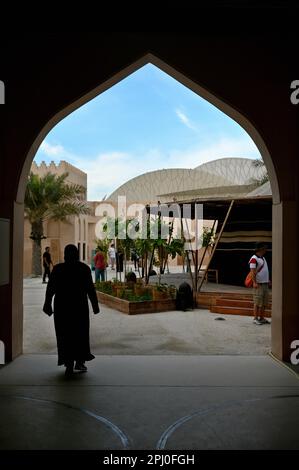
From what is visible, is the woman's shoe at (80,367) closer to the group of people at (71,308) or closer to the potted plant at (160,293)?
the group of people at (71,308)

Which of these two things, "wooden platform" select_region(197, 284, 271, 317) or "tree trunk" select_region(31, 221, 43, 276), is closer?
"wooden platform" select_region(197, 284, 271, 317)

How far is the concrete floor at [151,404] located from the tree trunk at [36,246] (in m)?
16.3

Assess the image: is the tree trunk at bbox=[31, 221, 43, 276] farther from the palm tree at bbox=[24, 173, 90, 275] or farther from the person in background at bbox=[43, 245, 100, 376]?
the person in background at bbox=[43, 245, 100, 376]

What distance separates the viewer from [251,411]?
160 inches

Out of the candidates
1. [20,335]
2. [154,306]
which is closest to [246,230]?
[154,306]

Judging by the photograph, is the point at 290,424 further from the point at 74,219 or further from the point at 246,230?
the point at 74,219

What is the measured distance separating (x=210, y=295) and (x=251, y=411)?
288 inches

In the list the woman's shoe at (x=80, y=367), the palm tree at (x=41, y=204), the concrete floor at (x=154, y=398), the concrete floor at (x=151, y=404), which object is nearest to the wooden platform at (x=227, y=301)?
the concrete floor at (x=154, y=398)

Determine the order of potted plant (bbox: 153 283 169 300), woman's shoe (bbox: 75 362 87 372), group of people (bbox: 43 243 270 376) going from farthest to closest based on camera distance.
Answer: potted plant (bbox: 153 283 169 300)
woman's shoe (bbox: 75 362 87 372)
group of people (bbox: 43 243 270 376)

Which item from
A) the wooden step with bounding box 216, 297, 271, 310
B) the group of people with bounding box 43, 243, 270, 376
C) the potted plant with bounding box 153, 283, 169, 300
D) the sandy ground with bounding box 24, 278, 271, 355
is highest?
the group of people with bounding box 43, 243, 270, 376

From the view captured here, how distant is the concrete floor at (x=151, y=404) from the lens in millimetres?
3441

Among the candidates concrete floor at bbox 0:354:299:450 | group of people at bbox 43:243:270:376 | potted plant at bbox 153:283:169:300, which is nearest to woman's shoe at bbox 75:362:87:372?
group of people at bbox 43:243:270:376

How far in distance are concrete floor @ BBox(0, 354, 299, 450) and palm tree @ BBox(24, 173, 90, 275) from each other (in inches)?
638

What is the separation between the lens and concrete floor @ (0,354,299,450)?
344 cm
